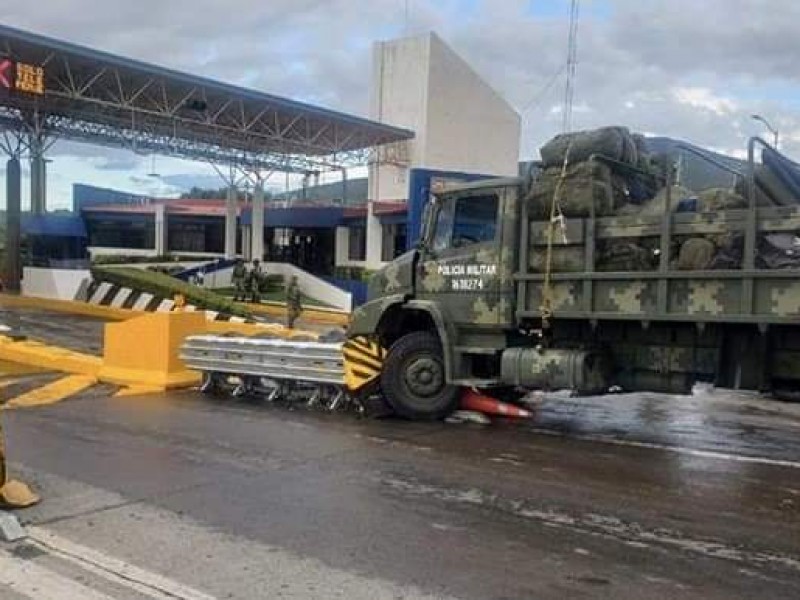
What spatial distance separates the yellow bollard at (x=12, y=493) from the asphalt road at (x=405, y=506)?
122 millimetres

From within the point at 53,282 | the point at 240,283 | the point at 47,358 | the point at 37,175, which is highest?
the point at 37,175

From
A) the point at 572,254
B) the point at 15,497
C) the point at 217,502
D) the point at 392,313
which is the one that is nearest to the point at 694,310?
the point at 572,254

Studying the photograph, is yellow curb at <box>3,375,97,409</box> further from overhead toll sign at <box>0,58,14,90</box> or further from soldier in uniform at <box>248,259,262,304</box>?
soldier in uniform at <box>248,259,262,304</box>

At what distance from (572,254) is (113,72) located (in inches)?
955

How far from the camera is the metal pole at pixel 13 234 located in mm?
30797

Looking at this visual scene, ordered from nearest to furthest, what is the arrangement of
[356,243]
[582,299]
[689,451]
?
[689,451], [582,299], [356,243]

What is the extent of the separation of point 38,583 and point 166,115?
29918mm

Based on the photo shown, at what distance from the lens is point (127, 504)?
598cm

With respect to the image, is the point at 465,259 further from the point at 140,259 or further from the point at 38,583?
the point at 140,259

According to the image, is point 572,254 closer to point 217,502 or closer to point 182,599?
point 217,502

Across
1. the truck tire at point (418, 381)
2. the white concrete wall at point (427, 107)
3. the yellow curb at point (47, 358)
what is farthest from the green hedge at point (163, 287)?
the white concrete wall at point (427, 107)

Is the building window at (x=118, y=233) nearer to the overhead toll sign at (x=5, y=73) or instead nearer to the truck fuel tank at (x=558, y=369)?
the truck fuel tank at (x=558, y=369)

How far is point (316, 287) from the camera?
35688 mm

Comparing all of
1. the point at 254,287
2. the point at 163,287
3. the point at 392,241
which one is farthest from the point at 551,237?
the point at 392,241
